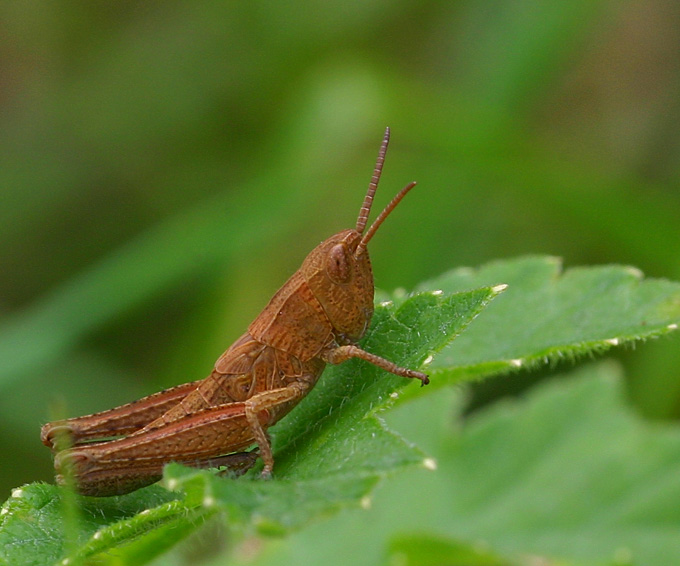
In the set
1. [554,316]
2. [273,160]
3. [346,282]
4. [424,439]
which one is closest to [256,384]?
[346,282]

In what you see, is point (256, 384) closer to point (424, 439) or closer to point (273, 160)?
point (424, 439)

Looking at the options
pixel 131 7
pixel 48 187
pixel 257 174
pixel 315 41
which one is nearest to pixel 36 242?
pixel 48 187

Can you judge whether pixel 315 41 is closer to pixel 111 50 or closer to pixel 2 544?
pixel 111 50

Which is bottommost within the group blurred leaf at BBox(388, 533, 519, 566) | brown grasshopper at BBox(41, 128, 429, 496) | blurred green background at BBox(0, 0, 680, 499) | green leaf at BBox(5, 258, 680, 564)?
blurred leaf at BBox(388, 533, 519, 566)

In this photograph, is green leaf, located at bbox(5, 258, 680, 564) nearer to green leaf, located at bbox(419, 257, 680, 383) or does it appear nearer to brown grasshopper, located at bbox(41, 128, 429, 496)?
green leaf, located at bbox(419, 257, 680, 383)

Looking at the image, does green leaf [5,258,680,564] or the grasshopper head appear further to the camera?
the grasshopper head

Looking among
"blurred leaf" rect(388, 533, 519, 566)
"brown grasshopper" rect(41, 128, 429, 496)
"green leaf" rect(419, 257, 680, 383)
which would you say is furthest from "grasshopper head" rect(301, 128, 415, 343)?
"blurred leaf" rect(388, 533, 519, 566)

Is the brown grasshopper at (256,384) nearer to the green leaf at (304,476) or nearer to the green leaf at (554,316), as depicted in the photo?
the green leaf at (304,476)
